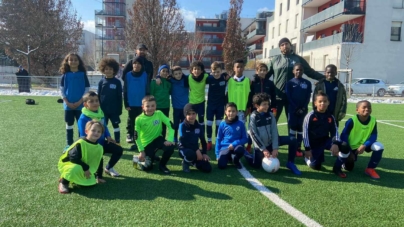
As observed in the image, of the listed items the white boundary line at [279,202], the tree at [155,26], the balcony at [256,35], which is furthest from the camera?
the balcony at [256,35]

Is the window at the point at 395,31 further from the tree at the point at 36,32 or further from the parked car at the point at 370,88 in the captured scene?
the tree at the point at 36,32

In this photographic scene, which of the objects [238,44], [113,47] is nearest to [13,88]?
[238,44]

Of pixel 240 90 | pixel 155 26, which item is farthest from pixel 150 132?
pixel 155 26


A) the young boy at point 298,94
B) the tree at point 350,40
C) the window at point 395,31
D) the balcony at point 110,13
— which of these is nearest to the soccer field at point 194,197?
the young boy at point 298,94

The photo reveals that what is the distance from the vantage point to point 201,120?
5.97 metres

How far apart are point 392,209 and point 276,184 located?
1.34 meters

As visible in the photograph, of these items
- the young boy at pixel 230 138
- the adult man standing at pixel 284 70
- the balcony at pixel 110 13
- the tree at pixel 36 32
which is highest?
the balcony at pixel 110 13

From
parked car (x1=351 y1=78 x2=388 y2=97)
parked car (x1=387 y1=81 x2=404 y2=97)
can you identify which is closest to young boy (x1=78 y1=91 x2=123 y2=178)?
parked car (x1=351 y1=78 x2=388 y2=97)

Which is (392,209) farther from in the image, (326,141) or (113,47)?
(113,47)

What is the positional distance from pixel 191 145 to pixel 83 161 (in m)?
1.63

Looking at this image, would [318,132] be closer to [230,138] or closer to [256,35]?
[230,138]

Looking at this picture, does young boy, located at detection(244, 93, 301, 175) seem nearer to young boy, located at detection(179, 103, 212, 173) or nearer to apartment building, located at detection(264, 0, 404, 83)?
young boy, located at detection(179, 103, 212, 173)

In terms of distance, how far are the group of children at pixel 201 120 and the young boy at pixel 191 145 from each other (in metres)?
0.02

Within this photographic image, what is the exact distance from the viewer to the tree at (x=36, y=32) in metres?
26.0
